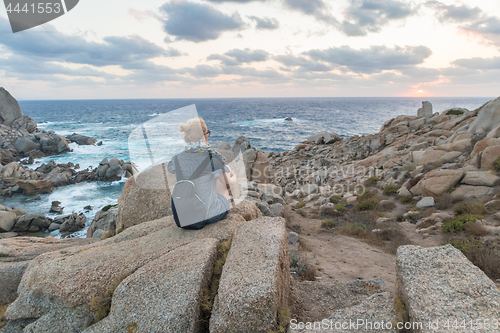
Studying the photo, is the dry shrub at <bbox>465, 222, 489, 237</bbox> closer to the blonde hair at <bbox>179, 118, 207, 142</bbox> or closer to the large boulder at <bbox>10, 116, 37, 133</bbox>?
the blonde hair at <bbox>179, 118, 207, 142</bbox>

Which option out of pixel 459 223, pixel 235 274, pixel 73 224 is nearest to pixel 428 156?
pixel 459 223

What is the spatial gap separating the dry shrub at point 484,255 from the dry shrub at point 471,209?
9.44ft

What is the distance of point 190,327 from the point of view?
3.82 m

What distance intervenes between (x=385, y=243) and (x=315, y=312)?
6.59 m

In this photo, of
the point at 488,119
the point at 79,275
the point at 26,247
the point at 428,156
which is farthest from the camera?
the point at 488,119

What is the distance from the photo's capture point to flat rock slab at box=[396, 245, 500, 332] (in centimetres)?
293

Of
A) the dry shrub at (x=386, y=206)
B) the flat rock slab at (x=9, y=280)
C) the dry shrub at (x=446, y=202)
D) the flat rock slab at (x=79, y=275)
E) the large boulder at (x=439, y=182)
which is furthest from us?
the dry shrub at (x=386, y=206)

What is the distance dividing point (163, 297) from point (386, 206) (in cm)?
1251

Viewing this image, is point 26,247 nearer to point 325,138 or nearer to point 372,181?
point 372,181

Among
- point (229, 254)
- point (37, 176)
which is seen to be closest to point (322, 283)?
point (229, 254)

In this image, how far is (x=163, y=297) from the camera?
163 inches

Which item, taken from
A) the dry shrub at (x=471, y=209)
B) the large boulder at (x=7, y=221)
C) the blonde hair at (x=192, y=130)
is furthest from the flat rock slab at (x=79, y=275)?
the large boulder at (x=7, y=221)

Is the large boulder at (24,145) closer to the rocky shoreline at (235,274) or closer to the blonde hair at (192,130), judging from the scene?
the rocky shoreline at (235,274)

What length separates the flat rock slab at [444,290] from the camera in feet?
9.61
